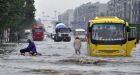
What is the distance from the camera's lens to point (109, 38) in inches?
1490

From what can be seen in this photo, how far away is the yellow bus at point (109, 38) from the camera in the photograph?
3734 centimetres

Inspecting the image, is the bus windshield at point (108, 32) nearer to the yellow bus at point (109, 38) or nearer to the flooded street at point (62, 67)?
the yellow bus at point (109, 38)

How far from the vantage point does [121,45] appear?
37.4m

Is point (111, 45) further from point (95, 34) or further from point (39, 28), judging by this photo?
point (39, 28)

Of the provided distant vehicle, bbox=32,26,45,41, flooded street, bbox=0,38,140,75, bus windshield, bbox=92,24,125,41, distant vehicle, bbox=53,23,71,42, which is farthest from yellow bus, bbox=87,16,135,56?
distant vehicle, bbox=32,26,45,41

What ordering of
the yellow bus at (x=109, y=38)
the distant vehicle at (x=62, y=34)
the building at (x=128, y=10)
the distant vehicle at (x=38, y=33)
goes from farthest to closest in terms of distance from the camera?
the building at (x=128, y=10)
the distant vehicle at (x=38, y=33)
the distant vehicle at (x=62, y=34)
the yellow bus at (x=109, y=38)

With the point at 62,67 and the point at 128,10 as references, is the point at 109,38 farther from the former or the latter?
the point at 128,10

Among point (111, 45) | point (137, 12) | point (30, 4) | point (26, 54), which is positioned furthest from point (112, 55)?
point (137, 12)

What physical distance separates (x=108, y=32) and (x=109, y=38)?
0.55 meters

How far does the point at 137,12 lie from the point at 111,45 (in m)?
96.9

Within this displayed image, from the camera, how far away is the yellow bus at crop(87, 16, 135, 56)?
37344 mm

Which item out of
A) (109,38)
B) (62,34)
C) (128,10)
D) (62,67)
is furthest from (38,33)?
(62,67)

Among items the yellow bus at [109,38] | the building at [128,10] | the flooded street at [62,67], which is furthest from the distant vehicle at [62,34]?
the flooded street at [62,67]

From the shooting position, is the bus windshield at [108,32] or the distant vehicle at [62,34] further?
the distant vehicle at [62,34]
